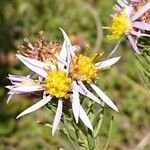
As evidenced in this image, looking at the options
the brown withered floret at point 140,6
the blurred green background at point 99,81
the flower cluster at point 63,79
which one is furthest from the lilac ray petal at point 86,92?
the blurred green background at point 99,81

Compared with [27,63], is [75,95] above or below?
below

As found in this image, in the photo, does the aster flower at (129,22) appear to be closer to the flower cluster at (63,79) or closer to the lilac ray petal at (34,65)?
the flower cluster at (63,79)

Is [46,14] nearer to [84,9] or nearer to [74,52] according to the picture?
[84,9]

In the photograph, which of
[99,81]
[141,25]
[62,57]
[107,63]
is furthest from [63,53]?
[99,81]

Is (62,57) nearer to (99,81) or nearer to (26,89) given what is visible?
(26,89)

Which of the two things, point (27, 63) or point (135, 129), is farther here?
point (135, 129)

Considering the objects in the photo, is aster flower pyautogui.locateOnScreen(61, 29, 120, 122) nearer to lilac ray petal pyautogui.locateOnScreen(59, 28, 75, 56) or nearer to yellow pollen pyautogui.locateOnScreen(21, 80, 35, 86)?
lilac ray petal pyautogui.locateOnScreen(59, 28, 75, 56)

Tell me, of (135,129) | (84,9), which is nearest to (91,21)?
(84,9)
